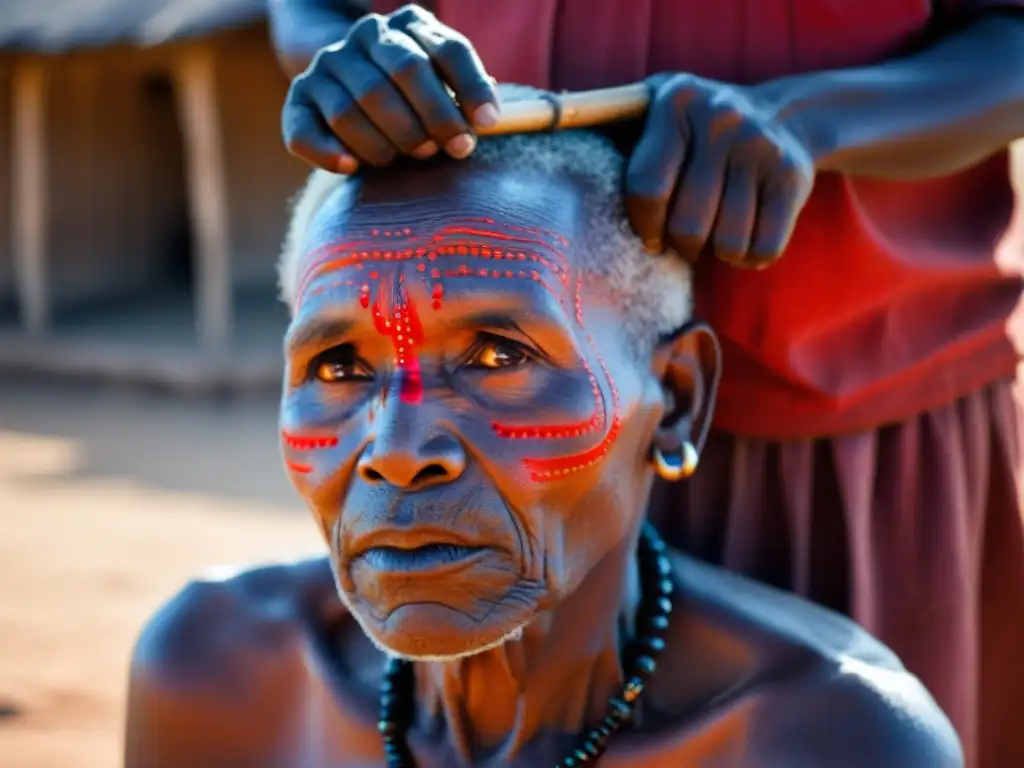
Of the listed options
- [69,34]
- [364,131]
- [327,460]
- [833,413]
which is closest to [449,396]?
[327,460]

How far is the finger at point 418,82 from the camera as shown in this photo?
1612mm

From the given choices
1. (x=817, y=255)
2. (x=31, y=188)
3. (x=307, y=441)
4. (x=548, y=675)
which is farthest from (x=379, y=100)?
(x=31, y=188)

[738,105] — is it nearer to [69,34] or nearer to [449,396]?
[449,396]

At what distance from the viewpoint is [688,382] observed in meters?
2.03

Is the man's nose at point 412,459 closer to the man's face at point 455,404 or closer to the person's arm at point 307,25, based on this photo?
the man's face at point 455,404

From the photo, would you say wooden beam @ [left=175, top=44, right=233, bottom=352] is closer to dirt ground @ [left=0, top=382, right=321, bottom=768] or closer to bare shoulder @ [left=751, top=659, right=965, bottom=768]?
dirt ground @ [left=0, top=382, right=321, bottom=768]

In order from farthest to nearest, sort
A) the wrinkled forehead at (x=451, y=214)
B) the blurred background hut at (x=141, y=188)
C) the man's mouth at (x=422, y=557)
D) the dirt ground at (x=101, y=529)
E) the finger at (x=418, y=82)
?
the blurred background hut at (x=141, y=188), the dirt ground at (x=101, y=529), the wrinkled forehead at (x=451, y=214), the man's mouth at (x=422, y=557), the finger at (x=418, y=82)

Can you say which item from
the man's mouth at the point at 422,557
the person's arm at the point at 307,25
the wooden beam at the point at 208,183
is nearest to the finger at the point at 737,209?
the man's mouth at the point at 422,557

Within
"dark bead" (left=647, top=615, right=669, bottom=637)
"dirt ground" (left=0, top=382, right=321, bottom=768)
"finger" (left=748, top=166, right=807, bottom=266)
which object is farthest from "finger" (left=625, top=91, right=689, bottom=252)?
"dirt ground" (left=0, top=382, right=321, bottom=768)

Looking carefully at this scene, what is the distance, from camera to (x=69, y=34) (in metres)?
9.83

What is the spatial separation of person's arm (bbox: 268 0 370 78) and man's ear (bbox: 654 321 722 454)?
0.67 m

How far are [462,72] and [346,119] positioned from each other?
0.47ft

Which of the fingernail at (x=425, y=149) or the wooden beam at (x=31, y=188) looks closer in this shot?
the fingernail at (x=425, y=149)

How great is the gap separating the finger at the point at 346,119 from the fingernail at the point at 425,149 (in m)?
0.03
